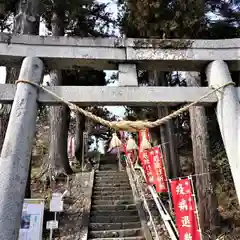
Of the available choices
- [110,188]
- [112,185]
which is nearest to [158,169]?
[110,188]

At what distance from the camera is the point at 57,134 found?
12.5 m

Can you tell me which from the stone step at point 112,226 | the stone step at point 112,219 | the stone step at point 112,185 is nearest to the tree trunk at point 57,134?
the stone step at point 112,185

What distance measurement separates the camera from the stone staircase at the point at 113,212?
812cm

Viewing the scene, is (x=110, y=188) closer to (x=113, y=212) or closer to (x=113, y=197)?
(x=113, y=197)

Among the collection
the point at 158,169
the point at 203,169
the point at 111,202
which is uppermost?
the point at 158,169

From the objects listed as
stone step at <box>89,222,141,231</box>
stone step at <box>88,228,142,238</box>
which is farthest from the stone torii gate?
stone step at <box>89,222,141,231</box>

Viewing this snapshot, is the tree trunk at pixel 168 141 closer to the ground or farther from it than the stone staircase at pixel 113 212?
farther from it

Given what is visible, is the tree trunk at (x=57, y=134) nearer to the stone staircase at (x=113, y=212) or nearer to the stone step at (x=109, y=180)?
the stone step at (x=109, y=180)

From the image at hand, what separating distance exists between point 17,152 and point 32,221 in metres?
4.53

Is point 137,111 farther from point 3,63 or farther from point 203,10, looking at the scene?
point 3,63

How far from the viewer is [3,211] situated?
2408 mm

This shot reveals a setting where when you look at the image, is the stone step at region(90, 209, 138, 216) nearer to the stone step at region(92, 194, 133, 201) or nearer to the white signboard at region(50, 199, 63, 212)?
the stone step at region(92, 194, 133, 201)

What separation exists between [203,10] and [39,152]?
12256 millimetres

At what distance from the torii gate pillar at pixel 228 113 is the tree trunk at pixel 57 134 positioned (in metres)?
9.17
